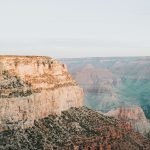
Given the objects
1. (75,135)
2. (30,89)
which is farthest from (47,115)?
(30,89)

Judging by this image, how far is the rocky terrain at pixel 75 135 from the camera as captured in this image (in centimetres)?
9662

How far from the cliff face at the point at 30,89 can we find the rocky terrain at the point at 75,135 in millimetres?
1968

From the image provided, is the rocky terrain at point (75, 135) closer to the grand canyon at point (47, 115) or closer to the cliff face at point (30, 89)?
the grand canyon at point (47, 115)

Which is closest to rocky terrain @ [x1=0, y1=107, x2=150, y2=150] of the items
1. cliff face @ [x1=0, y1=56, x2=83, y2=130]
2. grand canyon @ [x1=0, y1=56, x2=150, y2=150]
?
grand canyon @ [x1=0, y1=56, x2=150, y2=150]

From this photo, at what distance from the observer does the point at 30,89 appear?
102688 mm

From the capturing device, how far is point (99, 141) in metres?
109

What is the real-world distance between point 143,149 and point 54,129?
25618mm

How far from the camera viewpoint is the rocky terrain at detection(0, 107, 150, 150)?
96625mm

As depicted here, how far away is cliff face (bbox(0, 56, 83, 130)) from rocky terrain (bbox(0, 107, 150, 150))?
1.97 m

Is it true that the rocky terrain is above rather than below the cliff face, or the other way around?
below

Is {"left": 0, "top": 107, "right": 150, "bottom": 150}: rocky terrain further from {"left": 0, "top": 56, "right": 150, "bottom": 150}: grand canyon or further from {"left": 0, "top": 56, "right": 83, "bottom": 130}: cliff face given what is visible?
{"left": 0, "top": 56, "right": 83, "bottom": 130}: cliff face

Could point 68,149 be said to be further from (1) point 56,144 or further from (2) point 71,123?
(2) point 71,123

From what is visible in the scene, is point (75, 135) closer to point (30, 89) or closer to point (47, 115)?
point (47, 115)

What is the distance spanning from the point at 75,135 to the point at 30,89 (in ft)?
43.3
